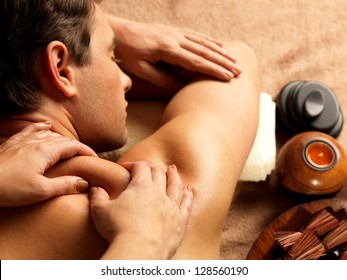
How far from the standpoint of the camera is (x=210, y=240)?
3.39 ft

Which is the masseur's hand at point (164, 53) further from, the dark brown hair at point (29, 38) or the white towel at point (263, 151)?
the dark brown hair at point (29, 38)

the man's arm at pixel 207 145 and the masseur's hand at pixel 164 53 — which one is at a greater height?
the masseur's hand at pixel 164 53

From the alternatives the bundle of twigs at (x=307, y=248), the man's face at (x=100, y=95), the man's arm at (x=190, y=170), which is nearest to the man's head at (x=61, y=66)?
the man's face at (x=100, y=95)

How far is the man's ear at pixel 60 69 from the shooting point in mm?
984

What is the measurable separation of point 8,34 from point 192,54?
0.47m

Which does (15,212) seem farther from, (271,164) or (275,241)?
(271,164)

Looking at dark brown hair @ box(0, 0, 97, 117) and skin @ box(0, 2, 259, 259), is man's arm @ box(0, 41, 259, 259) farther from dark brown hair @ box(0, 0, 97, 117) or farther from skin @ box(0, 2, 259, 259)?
dark brown hair @ box(0, 0, 97, 117)

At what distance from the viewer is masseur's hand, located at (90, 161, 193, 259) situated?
819 mm

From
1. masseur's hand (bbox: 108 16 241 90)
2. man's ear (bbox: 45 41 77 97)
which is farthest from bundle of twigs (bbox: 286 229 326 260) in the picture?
man's ear (bbox: 45 41 77 97)

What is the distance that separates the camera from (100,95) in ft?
3.59

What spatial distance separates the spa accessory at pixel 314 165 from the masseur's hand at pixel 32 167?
52 centimetres

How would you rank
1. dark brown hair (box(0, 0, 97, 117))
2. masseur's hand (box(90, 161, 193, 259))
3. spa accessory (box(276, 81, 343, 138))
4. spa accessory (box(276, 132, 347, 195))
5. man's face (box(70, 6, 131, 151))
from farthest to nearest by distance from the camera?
spa accessory (box(276, 81, 343, 138))
spa accessory (box(276, 132, 347, 195))
man's face (box(70, 6, 131, 151))
dark brown hair (box(0, 0, 97, 117))
masseur's hand (box(90, 161, 193, 259))

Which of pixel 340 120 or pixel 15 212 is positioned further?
pixel 340 120
